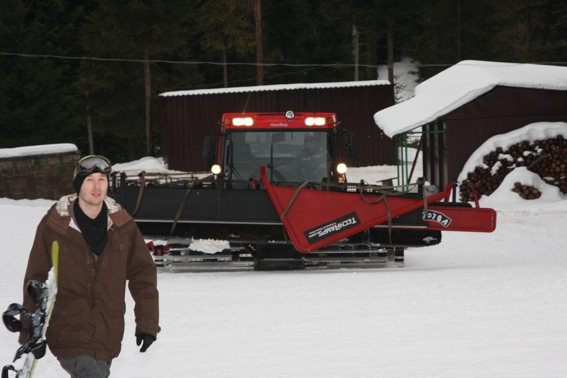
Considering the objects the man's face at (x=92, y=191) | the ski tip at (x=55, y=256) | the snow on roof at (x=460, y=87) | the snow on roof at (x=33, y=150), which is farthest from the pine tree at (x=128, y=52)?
the ski tip at (x=55, y=256)

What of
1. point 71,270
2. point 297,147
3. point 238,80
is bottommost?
point 71,270

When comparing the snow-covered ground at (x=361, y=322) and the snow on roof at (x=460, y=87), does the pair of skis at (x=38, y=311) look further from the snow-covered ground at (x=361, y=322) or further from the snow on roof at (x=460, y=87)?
the snow on roof at (x=460, y=87)

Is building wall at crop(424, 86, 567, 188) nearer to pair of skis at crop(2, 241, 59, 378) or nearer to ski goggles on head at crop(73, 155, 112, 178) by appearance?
ski goggles on head at crop(73, 155, 112, 178)

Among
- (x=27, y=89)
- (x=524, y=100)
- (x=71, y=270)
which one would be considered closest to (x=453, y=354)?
(x=71, y=270)

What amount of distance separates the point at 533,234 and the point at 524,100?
7138 mm

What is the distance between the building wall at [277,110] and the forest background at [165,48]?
6161mm

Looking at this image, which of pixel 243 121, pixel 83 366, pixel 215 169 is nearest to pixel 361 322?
pixel 83 366

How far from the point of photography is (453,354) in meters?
5.95

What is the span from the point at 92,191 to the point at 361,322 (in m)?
3.94

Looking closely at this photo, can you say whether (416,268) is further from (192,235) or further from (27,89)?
(27,89)

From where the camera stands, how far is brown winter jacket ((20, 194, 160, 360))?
12.3 feet

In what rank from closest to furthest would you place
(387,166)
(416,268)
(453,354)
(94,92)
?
1. (453,354)
2. (416,268)
3. (387,166)
4. (94,92)

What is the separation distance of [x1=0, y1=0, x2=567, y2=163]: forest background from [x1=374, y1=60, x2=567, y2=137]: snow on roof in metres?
8.25

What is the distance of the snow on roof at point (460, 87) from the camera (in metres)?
19.5
